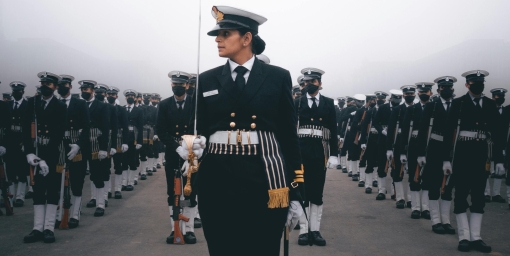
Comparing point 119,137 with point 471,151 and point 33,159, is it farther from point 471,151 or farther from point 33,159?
point 471,151

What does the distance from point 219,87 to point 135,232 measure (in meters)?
5.33

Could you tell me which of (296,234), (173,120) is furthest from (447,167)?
(173,120)

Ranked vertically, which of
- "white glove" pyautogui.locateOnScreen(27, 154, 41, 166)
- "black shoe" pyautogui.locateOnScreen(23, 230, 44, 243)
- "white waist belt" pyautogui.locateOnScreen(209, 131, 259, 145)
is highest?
"white waist belt" pyautogui.locateOnScreen(209, 131, 259, 145)

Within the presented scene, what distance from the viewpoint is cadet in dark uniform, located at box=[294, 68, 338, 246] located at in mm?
7438

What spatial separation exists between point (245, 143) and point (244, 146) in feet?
0.07

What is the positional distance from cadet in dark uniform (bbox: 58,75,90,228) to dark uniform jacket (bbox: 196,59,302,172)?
196 inches

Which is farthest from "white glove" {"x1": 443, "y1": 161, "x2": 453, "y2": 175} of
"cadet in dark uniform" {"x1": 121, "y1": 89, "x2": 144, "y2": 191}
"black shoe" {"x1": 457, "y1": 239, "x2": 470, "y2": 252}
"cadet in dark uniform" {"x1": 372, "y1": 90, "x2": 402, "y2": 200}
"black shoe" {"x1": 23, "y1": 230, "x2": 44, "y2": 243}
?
"cadet in dark uniform" {"x1": 121, "y1": 89, "x2": 144, "y2": 191}

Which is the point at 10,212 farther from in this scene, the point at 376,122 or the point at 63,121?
the point at 376,122

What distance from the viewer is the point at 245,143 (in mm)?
3436

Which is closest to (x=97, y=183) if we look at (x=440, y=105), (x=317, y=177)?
(x=317, y=177)

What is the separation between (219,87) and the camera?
11.8 feet

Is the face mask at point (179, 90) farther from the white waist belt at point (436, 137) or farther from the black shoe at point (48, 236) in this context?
the white waist belt at point (436, 137)

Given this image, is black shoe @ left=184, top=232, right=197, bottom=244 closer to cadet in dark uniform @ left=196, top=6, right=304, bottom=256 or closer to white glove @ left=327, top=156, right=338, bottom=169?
white glove @ left=327, top=156, right=338, bottom=169

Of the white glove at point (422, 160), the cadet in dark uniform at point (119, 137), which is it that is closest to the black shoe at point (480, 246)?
the white glove at point (422, 160)
